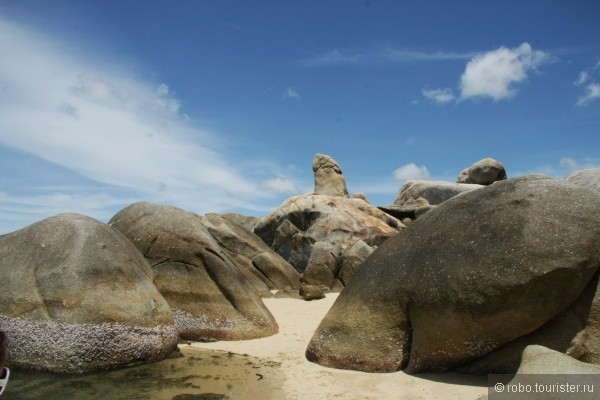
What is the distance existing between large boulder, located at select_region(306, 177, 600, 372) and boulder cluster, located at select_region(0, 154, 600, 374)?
15mm

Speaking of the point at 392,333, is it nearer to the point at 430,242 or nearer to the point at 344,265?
the point at 430,242

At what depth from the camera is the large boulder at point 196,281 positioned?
8.66 meters

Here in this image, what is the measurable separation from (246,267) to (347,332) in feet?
27.7

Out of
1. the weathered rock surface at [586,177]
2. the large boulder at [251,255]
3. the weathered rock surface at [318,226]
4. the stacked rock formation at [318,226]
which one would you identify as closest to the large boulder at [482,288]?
the weathered rock surface at [586,177]

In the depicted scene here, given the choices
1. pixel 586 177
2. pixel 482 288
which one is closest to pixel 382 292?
pixel 482 288

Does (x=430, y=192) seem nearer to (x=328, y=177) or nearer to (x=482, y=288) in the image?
(x=328, y=177)

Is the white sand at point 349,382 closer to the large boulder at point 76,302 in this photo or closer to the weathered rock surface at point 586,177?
the large boulder at point 76,302

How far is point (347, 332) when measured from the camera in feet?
22.7

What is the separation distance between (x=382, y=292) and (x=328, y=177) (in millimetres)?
20896

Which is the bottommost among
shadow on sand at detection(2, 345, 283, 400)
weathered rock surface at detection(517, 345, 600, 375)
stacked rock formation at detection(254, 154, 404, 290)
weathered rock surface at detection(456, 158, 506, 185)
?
shadow on sand at detection(2, 345, 283, 400)

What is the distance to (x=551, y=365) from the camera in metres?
4.57

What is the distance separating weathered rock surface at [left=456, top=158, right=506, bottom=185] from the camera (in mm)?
30266

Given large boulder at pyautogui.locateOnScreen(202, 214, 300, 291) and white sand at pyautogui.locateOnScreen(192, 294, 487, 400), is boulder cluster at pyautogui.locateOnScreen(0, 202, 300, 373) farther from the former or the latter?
large boulder at pyautogui.locateOnScreen(202, 214, 300, 291)

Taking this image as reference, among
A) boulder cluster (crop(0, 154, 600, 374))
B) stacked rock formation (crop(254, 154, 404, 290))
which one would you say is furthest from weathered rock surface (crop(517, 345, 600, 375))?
stacked rock formation (crop(254, 154, 404, 290))
